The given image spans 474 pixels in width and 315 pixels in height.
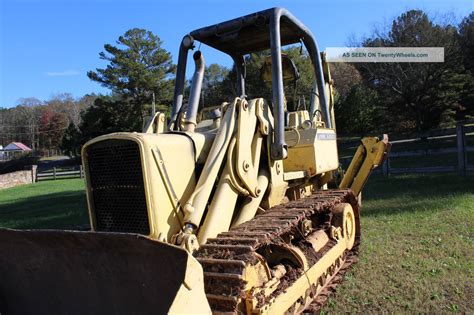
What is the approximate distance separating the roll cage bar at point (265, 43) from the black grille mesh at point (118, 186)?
1437 mm

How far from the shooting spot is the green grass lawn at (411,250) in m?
4.69

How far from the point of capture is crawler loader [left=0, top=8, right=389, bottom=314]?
2.84m

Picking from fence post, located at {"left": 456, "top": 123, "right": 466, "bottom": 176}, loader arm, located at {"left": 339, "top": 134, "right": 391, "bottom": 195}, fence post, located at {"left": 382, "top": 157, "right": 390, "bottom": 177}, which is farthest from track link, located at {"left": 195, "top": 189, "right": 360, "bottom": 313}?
fence post, located at {"left": 382, "top": 157, "right": 390, "bottom": 177}

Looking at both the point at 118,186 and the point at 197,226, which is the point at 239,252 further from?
the point at 118,186

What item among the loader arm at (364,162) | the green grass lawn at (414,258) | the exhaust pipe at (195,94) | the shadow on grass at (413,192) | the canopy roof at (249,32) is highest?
the canopy roof at (249,32)

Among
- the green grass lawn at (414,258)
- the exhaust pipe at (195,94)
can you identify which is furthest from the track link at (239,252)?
the exhaust pipe at (195,94)

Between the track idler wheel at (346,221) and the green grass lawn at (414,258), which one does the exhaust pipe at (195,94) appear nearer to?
the track idler wheel at (346,221)

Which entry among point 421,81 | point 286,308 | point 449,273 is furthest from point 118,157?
point 421,81

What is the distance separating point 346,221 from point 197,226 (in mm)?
2598

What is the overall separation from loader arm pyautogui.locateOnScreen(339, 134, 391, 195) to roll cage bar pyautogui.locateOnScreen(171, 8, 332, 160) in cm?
141

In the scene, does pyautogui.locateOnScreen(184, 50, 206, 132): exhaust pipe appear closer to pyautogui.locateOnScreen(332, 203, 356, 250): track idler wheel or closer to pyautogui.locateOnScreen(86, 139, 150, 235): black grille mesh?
pyautogui.locateOnScreen(86, 139, 150, 235): black grille mesh

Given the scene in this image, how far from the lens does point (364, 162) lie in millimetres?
7191

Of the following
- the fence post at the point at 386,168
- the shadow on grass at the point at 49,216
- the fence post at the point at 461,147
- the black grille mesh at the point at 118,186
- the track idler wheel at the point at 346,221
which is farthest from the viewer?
the fence post at the point at 386,168

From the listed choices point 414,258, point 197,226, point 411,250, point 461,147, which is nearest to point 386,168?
point 461,147
